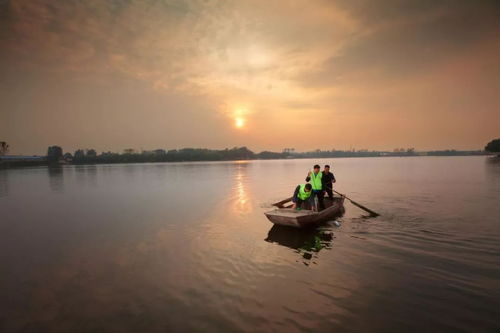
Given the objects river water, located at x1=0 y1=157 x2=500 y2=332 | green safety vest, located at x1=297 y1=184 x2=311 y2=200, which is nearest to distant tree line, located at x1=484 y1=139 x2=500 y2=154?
river water, located at x1=0 y1=157 x2=500 y2=332

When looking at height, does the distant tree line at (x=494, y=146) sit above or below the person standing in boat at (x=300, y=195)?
above

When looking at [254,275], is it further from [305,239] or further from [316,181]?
[316,181]

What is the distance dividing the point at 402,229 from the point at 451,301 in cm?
741

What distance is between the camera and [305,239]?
495 inches

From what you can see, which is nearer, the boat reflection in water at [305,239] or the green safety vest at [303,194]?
the boat reflection in water at [305,239]

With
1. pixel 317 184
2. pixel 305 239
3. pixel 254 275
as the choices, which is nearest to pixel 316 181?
pixel 317 184

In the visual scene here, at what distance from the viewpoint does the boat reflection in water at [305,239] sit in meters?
10.8

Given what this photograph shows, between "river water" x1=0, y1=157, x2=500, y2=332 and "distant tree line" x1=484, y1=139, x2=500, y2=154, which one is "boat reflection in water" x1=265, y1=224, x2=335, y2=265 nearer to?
"river water" x1=0, y1=157, x2=500, y2=332

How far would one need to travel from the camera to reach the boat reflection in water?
10781mm

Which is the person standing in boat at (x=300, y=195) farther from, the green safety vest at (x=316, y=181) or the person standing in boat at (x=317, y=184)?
the green safety vest at (x=316, y=181)

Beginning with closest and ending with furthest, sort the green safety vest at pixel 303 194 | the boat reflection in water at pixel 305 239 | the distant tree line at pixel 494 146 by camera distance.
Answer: the boat reflection in water at pixel 305 239
the green safety vest at pixel 303 194
the distant tree line at pixel 494 146

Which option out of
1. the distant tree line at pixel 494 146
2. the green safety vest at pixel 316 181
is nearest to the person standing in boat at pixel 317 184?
the green safety vest at pixel 316 181

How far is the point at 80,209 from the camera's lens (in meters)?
22.4

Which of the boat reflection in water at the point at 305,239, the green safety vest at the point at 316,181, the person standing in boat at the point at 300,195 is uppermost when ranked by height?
the green safety vest at the point at 316,181
